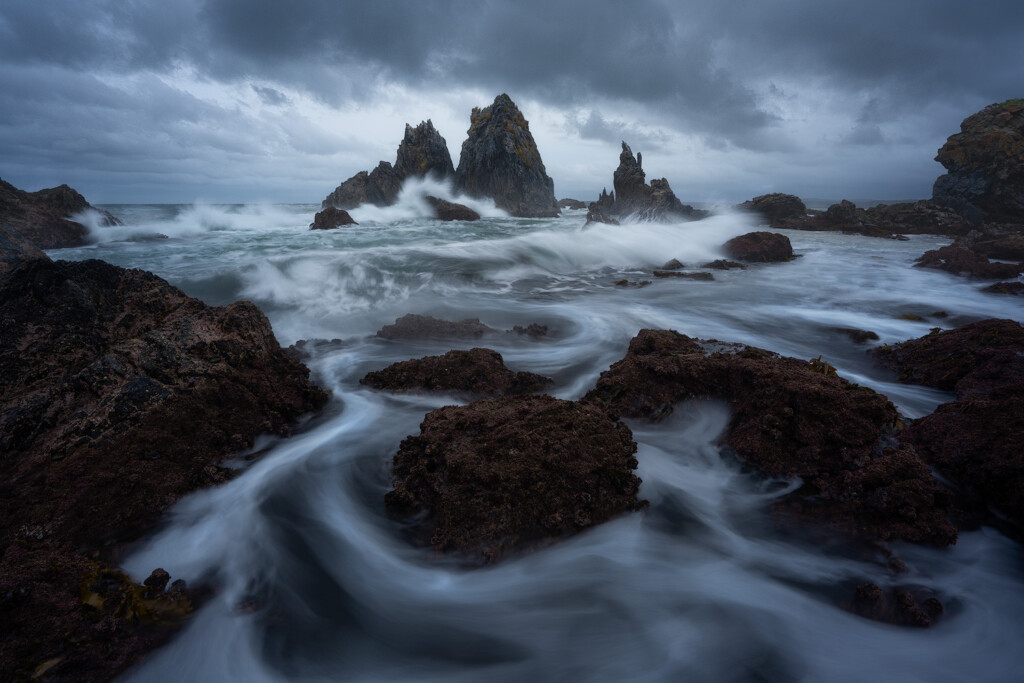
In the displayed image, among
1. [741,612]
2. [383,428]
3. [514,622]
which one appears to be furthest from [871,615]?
[383,428]

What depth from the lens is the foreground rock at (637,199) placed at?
4238 cm

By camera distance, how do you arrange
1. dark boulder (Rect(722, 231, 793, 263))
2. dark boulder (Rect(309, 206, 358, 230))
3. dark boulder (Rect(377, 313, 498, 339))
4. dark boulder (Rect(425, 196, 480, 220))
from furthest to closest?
dark boulder (Rect(425, 196, 480, 220))
dark boulder (Rect(309, 206, 358, 230))
dark boulder (Rect(722, 231, 793, 263))
dark boulder (Rect(377, 313, 498, 339))

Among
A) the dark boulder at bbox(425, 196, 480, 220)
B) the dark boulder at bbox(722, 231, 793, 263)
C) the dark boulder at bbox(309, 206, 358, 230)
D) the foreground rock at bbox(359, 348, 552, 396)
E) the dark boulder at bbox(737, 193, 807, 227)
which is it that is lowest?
the foreground rock at bbox(359, 348, 552, 396)

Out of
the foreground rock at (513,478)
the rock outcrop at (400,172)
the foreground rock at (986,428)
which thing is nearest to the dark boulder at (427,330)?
the foreground rock at (513,478)

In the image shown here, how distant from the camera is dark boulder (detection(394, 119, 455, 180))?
60.7m

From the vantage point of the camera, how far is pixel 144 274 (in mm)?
3947

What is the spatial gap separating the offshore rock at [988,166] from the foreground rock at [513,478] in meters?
46.2

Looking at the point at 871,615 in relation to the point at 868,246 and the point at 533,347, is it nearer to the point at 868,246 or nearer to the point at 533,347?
the point at 533,347

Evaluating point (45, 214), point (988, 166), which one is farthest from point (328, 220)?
point (988, 166)

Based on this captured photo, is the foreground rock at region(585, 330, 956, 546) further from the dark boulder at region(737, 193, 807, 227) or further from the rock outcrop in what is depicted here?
the rock outcrop

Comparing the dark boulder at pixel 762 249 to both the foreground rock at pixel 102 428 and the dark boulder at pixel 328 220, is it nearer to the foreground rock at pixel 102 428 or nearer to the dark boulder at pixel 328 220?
the foreground rock at pixel 102 428

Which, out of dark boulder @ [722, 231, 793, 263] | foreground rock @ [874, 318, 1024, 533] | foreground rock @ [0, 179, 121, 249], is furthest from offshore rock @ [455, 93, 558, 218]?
foreground rock @ [874, 318, 1024, 533]

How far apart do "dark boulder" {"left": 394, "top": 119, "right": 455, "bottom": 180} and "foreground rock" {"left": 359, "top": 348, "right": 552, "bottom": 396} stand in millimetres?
61505

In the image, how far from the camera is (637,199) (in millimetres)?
47562
